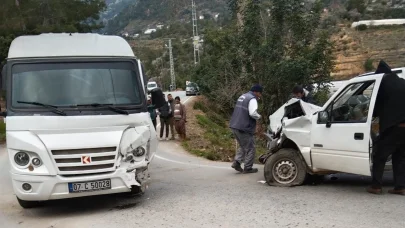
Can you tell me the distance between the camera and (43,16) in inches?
1319

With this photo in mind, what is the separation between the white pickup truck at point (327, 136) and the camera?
658 cm

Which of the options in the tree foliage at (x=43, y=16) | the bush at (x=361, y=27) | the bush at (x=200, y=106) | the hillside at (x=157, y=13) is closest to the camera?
the bush at (x=200, y=106)

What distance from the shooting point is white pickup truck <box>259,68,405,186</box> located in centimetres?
658

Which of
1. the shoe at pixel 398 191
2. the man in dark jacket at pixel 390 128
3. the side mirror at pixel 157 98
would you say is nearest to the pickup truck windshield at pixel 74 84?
the side mirror at pixel 157 98

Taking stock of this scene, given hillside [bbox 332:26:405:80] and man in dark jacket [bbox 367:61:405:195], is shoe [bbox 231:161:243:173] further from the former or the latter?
hillside [bbox 332:26:405:80]

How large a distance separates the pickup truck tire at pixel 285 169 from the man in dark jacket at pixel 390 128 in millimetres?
1317

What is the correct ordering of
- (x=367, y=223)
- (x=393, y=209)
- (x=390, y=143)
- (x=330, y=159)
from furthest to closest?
(x=330, y=159)
(x=390, y=143)
(x=393, y=209)
(x=367, y=223)

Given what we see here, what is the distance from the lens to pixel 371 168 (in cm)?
662

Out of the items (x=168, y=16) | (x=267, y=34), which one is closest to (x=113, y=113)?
(x=267, y=34)

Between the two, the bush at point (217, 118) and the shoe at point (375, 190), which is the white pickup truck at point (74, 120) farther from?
the bush at point (217, 118)

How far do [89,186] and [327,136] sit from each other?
378cm

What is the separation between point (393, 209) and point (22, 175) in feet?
17.0

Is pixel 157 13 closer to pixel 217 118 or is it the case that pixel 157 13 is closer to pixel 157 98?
pixel 217 118

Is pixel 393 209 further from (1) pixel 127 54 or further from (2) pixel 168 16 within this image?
(2) pixel 168 16
